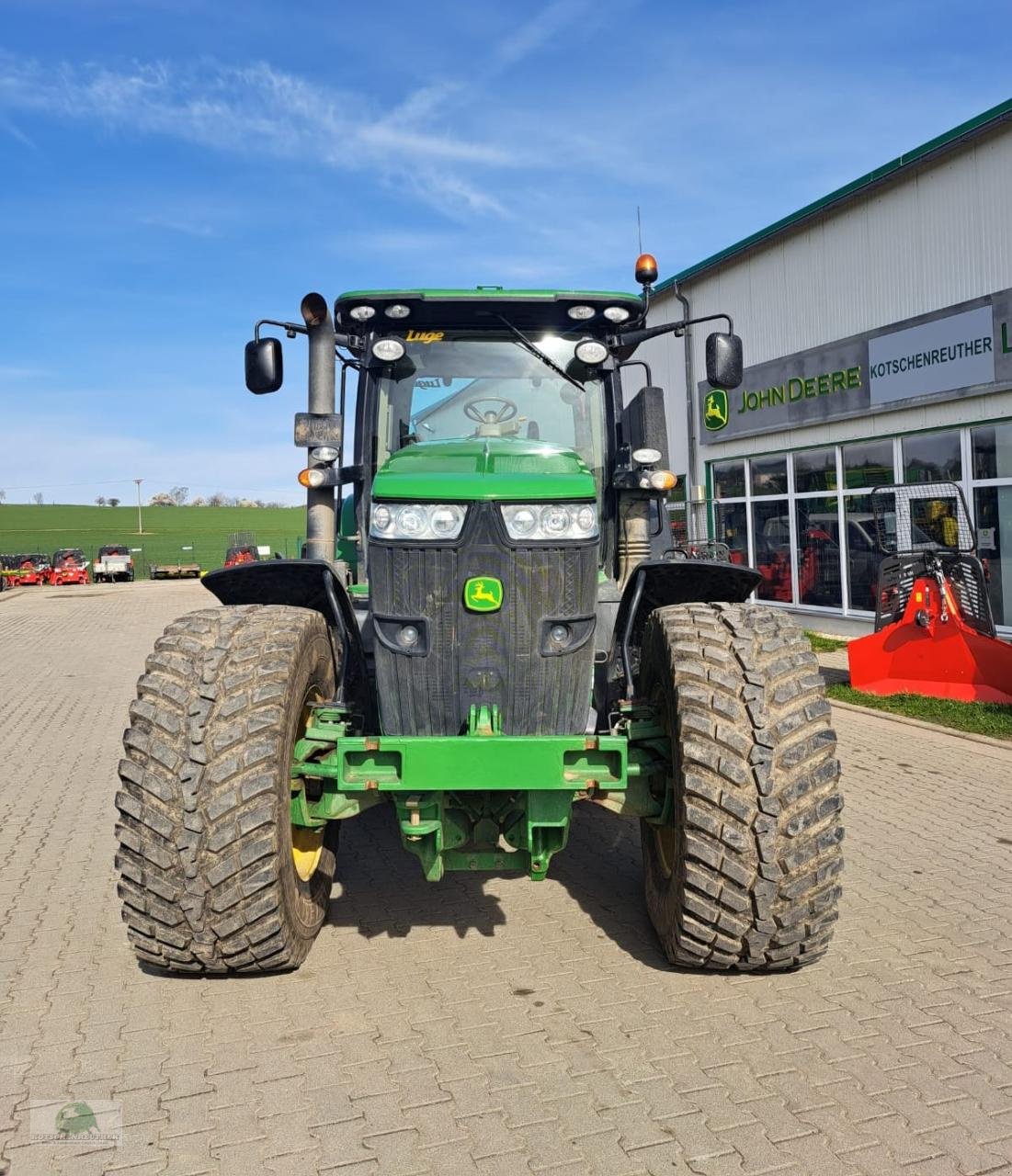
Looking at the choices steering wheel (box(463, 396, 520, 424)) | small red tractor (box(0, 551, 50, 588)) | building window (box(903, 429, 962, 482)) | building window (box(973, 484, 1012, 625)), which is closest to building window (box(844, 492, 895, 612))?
building window (box(903, 429, 962, 482))

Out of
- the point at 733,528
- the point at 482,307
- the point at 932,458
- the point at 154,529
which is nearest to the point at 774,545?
the point at 733,528

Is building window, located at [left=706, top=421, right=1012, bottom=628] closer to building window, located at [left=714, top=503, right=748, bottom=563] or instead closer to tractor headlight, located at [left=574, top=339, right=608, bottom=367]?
building window, located at [left=714, top=503, right=748, bottom=563]

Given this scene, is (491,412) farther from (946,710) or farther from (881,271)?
(881,271)

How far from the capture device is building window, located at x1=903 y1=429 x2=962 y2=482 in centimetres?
1233

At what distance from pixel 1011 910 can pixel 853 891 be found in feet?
2.11

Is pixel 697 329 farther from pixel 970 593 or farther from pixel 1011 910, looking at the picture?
pixel 1011 910

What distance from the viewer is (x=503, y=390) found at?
15.7 feet

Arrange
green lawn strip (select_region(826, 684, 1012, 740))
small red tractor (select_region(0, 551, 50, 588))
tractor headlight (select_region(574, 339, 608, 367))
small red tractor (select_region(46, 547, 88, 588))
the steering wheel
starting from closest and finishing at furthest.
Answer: tractor headlight (select_region(574, 339, 608, 367))
the steering wheel
green lawn strip (select_region(826, 684, 1012, 740))
small red tractor (select_region(0, 551, 50, 588))
small red tractor (select_region(46, 547, 88, 588))

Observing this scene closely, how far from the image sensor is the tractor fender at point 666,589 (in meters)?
4.07

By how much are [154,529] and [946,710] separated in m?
68.9

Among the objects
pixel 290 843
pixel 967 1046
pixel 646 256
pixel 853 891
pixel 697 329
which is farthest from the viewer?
pixel 697 329

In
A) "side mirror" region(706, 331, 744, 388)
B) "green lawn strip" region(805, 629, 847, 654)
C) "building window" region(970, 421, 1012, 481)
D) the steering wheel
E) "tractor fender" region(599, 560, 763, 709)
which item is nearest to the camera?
"tractor fender" region(599, 560, 763, 709)

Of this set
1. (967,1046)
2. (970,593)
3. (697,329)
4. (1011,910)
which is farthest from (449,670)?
(697,329)

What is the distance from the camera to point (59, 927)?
4402mm
